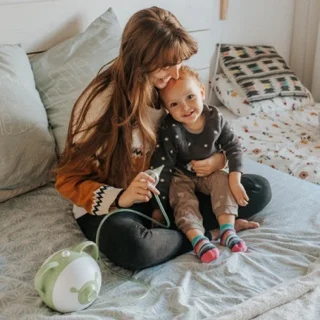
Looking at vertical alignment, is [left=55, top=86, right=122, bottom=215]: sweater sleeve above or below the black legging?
above

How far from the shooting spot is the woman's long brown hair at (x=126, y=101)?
48.1 inches

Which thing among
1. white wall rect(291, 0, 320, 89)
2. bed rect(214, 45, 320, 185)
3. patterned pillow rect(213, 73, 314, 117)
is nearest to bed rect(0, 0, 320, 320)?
bed rect(214, 45, 320, 185)

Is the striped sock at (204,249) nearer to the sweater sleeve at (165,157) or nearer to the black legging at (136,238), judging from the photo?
the black legging at (136,238)

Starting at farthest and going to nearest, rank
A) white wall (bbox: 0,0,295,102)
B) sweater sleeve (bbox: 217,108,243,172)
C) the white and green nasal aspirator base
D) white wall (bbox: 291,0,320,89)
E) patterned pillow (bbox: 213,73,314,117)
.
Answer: white wall (bbox: 291,0,320,89) → patterned pillow (bbox: 213,73,314,117) → white wall (bbox: 0,0,295,102) → sweater sleeve (bbox: 217,108,243,172) → the white and green nasal aspirator base

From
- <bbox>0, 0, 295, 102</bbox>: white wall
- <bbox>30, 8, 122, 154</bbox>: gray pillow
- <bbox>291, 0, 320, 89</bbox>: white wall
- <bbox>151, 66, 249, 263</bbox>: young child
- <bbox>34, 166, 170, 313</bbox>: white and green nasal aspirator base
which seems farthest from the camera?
<bbox>291, 0, 320, 89</bbox>: white wall

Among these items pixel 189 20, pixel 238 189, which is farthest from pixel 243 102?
pixel 238 189

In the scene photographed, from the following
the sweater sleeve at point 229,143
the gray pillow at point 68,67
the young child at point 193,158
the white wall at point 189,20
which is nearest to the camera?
the young child at point 193,158

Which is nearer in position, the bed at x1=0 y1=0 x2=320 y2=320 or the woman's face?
the bed at x1=0 y1=0 x2=320 y2=320

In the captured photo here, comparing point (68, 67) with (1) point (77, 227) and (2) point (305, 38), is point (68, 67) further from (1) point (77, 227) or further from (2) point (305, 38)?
(2) point (305, 38)

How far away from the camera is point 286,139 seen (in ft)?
6.73

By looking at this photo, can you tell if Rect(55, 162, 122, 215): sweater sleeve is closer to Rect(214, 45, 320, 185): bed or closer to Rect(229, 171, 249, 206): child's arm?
Rect(229, 171, 249, 206): child's arm

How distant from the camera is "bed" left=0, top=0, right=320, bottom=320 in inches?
41.6

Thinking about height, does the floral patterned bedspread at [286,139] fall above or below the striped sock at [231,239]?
below

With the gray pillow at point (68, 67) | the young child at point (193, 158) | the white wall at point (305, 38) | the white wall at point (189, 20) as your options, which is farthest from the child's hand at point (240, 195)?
the white wall at point (305, 38)
